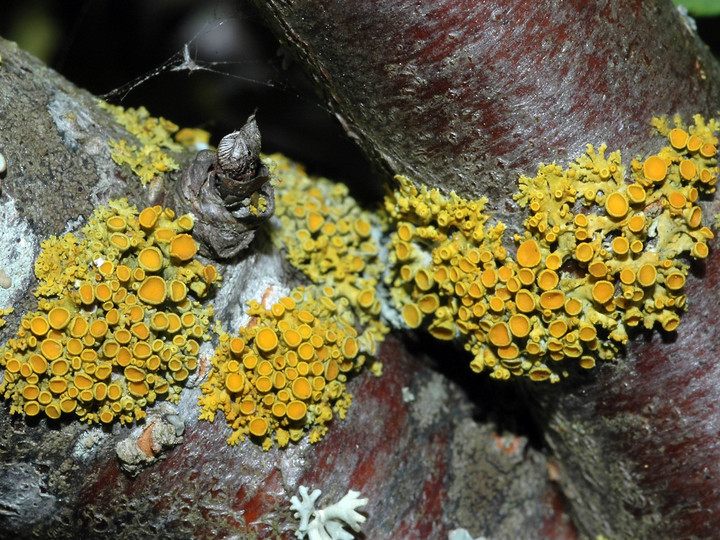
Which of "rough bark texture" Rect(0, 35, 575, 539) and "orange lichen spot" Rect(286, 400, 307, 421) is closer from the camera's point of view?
"rough bark texture" Rect(0, 35, 575, 539)

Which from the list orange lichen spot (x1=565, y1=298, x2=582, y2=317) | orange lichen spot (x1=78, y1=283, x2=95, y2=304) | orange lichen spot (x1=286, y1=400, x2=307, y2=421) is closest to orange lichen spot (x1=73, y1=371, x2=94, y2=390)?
orange lichen spot (x1=78, y1=283, x2=95, y2=304)

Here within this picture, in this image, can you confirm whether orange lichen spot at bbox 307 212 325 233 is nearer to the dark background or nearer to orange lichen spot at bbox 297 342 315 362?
the dark background

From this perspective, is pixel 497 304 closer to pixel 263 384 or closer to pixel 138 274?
pixel 263 384

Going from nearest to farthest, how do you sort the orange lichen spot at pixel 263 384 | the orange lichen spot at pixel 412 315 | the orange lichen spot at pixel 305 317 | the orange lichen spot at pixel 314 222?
1. the orange lichen spot at pixel 263 384
2. the orange lichen spot at pixel 305 317
3. the orange lichen spot at pixel 412 315
4. the orange lichen spot at pixel 314 222

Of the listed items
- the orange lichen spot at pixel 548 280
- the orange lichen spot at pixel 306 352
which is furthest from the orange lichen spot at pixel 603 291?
the orange lichen spot at pixel 306 352

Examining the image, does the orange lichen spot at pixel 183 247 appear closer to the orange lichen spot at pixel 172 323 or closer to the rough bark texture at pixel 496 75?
the orange lichen spot at pixel 172 323

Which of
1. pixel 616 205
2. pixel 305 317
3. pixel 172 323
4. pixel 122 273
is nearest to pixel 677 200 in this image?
pixel 616 205
